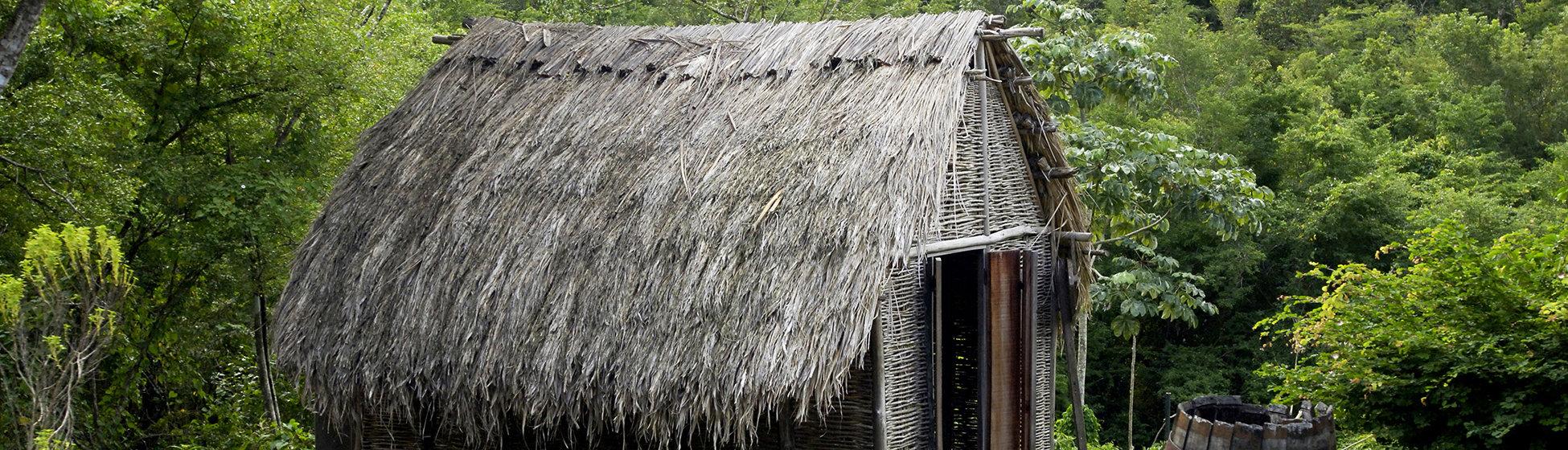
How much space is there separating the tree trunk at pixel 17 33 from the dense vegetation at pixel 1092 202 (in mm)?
981

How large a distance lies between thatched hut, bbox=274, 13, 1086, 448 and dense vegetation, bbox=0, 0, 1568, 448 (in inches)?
65.6

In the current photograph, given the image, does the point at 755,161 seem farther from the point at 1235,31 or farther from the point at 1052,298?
the point at 1235,31

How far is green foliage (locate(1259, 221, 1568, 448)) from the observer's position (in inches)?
248

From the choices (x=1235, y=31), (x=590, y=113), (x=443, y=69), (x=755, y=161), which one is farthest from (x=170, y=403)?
(x=1235, y=31)

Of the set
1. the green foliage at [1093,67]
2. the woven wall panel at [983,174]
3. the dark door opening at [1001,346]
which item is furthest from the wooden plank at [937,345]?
the green foliage at [1093,67]

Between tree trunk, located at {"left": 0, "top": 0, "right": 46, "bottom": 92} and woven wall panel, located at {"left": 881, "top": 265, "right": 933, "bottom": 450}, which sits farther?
tree trunk, located at {"left": 0, "top": 0, "right": 46, "bottom": 92}

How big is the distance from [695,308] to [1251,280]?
15981 millimetres

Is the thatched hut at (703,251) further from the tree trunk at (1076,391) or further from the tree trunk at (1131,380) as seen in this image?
the tree trunk at (1131,380)

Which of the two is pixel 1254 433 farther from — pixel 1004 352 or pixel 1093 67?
pixel 1093 67

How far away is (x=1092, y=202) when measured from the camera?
1094 centimetres

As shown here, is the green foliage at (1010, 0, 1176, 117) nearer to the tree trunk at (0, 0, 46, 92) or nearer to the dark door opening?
the dark door opening

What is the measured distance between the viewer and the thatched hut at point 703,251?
5.83 metres

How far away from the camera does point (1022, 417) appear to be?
23.2ft

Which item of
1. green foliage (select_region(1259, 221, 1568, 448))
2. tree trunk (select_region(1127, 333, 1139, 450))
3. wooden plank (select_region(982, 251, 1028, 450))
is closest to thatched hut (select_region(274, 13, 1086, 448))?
wooden plank (select_region(982, 251, 1028, 450))
